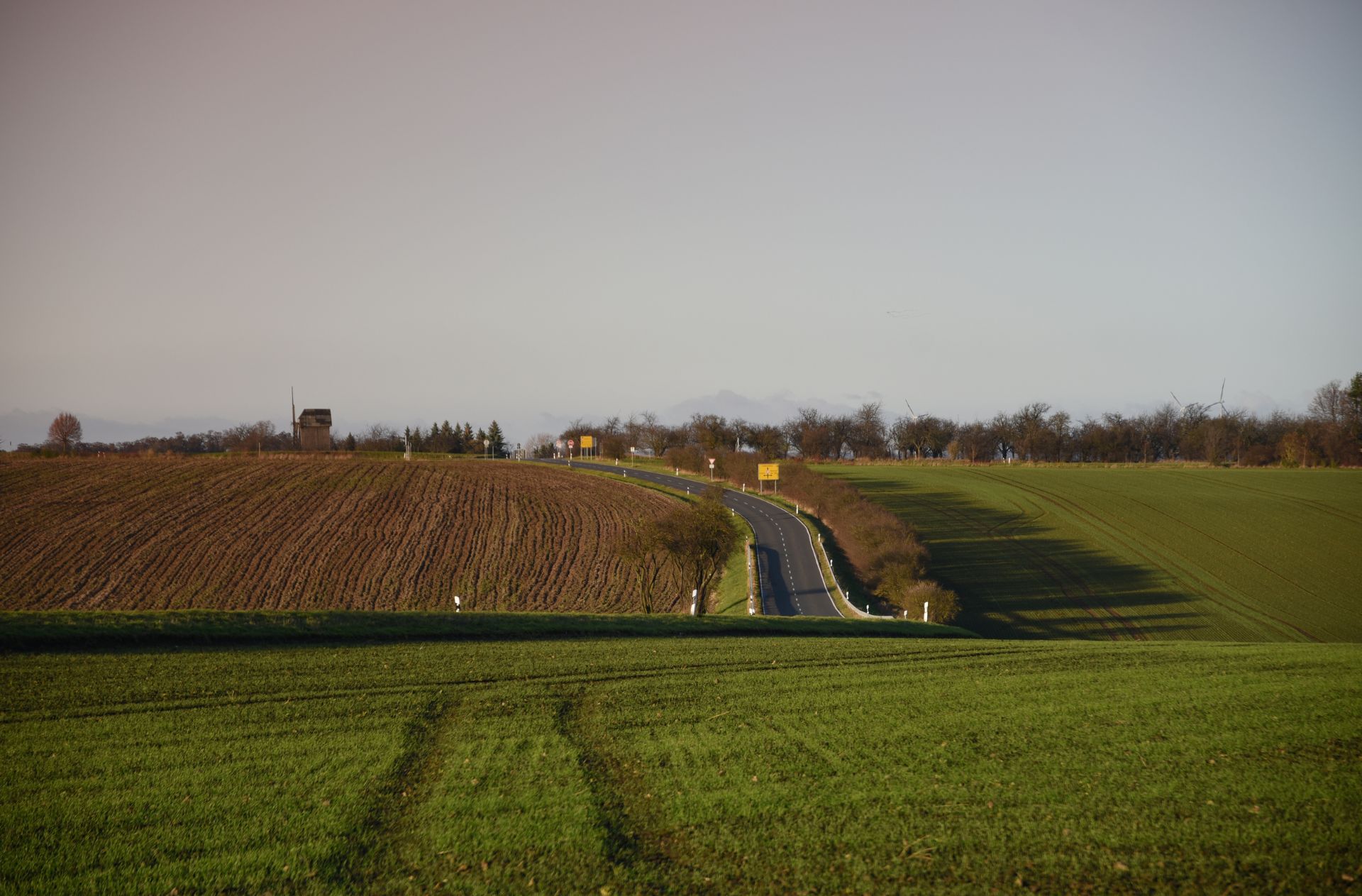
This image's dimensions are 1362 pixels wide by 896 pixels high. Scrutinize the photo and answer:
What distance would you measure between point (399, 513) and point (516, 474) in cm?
2058

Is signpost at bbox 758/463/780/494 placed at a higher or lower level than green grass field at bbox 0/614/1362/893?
higher

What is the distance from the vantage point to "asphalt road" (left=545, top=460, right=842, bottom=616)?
4316 cm

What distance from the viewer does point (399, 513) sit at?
60.6 meters

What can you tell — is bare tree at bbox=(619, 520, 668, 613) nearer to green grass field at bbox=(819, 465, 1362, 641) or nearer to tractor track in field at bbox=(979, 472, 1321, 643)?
green grass field at bbox=(819, 465, 1362, 641)

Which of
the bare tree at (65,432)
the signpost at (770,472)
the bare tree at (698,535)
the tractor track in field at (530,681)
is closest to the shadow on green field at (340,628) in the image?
the tractor track in field at (530,681)

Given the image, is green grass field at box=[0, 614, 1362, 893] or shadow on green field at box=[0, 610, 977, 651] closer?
green grass field at box=[0, 614, 1362, 893]

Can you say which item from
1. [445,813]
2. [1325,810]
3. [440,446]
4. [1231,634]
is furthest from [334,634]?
[440,446]

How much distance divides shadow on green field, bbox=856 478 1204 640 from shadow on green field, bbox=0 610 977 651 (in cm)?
2401

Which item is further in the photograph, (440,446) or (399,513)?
(440,446)

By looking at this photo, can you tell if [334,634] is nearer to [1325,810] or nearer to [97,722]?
[97,722]

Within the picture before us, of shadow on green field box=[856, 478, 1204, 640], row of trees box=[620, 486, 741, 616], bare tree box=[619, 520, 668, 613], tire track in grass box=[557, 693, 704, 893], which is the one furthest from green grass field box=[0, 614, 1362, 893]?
shadow on green field box=[856, 478, 1204, 640]

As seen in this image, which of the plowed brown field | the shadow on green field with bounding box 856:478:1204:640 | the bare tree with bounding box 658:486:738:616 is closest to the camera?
the bare tree with bounding box 658:486:738:616

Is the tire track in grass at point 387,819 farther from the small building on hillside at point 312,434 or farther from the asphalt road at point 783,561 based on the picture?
the small building on hillside at point 312,434

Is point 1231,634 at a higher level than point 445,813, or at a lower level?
lower
